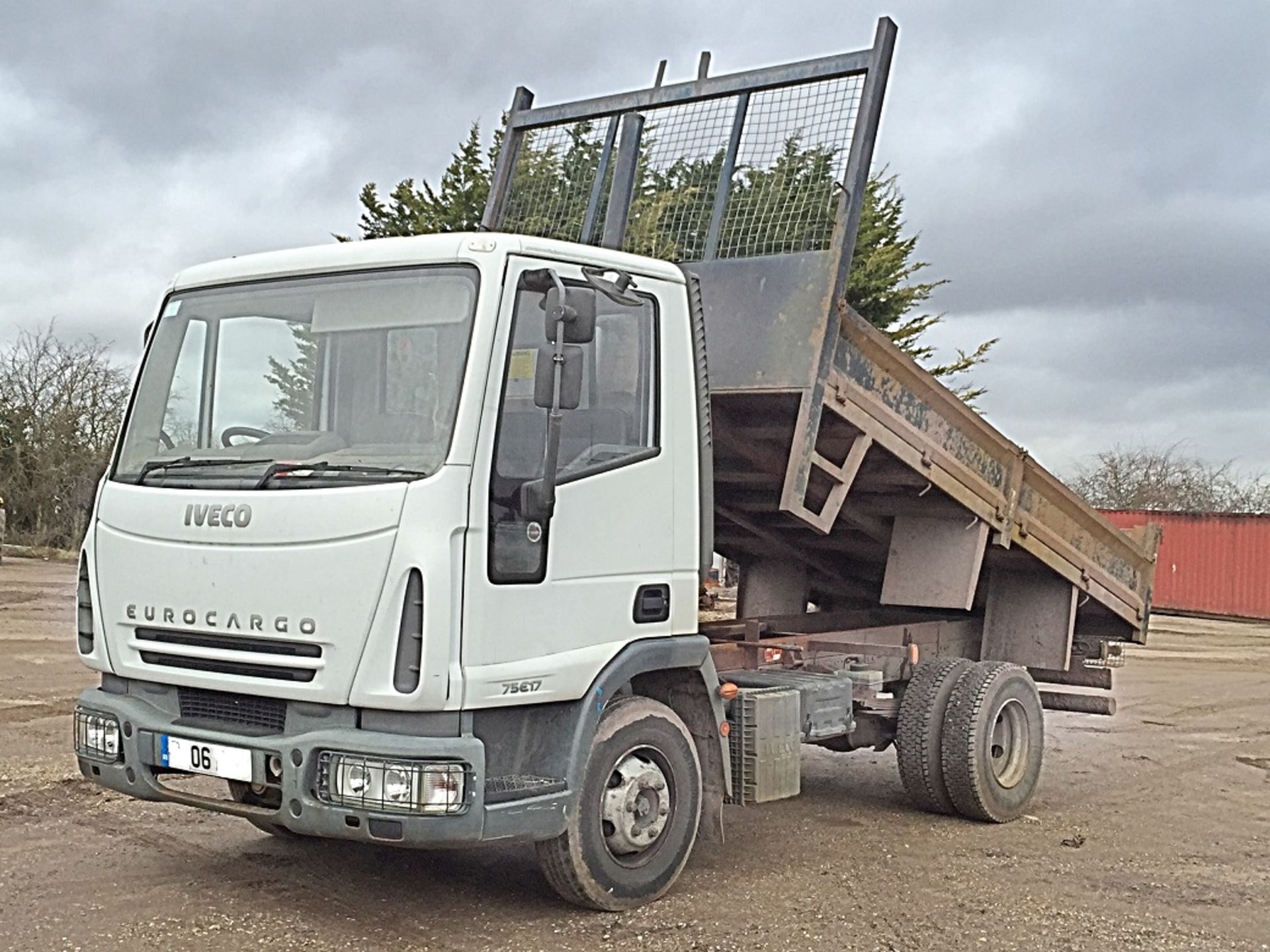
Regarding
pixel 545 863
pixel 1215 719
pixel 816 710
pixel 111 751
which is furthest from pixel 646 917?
pixel 1215 719

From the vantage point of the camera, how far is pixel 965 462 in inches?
296

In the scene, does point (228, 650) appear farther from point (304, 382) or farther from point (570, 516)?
point (570, 516)

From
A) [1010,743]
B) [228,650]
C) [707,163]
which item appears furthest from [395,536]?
[1010,743]

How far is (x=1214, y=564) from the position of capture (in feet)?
94.1

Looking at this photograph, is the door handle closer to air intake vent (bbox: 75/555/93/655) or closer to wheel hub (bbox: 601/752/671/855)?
wheel hub (bbox: 601/752/671/855)

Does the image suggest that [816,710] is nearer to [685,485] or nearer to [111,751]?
[685,485]

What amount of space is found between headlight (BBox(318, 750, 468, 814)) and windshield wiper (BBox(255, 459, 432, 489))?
965 millimetres

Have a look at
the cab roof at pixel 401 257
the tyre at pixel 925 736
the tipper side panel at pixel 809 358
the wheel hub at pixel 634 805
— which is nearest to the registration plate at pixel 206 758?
the wheel hub at pixel 634 805

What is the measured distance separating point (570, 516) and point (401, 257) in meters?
1.14

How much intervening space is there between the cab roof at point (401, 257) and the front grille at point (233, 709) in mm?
1616

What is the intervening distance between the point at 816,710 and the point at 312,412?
2.96 m

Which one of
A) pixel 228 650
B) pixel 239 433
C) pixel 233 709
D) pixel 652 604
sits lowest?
pixel 233 709

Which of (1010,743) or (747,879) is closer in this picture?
(747,879)

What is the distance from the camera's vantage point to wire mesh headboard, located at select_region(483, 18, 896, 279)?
21.4 feet
